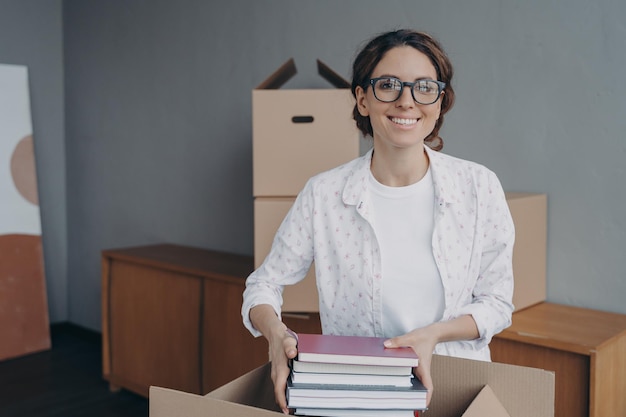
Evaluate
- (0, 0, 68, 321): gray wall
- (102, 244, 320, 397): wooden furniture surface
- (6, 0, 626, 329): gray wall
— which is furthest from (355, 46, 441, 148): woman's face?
(0, 0, 68, 321): gray wall

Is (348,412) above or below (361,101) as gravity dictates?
below

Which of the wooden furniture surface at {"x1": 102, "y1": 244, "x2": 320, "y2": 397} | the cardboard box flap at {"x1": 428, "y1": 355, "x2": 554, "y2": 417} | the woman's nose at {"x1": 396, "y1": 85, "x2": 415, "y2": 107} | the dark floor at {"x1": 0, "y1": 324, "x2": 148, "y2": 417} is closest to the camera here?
the cardboard box flap at {"x1": 428, "y1": 355, "x2": 554, "y2": 417}

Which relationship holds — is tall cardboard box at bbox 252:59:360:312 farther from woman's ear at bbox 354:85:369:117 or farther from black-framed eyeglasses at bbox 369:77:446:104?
black-framed eyeglasses at bbox 369:77:446:104

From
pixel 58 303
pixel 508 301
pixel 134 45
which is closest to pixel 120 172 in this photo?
pixel 134 45

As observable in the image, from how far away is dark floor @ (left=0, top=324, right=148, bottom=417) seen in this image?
3.13 meters

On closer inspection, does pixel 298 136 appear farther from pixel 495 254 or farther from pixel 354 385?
pixel 354 385

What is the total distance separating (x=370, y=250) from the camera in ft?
4.29

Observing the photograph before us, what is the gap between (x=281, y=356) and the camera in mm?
1097

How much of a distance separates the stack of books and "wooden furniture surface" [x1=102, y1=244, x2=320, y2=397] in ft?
4.75

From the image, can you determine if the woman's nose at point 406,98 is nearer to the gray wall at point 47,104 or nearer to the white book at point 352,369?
the white book at point 352,369

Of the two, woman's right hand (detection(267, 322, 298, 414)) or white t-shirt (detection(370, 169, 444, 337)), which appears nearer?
woman's right hand (detection(267, 322, 298, 414))

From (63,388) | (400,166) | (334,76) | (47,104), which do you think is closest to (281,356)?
(400,166)

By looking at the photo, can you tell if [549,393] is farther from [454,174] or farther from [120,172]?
[120,172]

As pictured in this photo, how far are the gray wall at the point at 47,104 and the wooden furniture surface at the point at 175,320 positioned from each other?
124 centimetres
